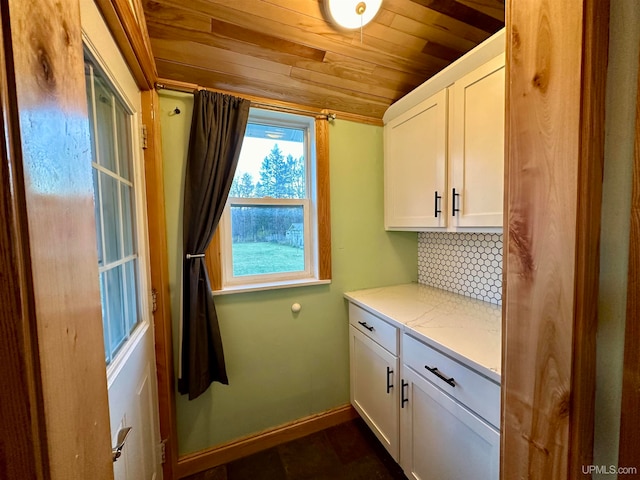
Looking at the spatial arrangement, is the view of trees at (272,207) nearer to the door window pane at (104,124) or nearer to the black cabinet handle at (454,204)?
the door window pane at (104,124)

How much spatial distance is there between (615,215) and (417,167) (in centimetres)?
125

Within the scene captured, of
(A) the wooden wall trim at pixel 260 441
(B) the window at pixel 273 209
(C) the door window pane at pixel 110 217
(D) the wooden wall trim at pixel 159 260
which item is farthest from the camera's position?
(B) the window at pixel 273 209

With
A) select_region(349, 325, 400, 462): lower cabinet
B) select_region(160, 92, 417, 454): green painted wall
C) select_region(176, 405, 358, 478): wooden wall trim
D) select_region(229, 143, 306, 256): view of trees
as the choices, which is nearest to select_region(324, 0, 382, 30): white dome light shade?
select_region(160, 92, 417, 454): green painted wall

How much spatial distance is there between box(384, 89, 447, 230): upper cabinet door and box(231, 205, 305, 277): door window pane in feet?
2.18

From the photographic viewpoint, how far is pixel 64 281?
0.37m

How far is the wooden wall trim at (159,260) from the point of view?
129 cm

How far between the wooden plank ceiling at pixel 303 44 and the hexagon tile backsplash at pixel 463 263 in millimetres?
1053

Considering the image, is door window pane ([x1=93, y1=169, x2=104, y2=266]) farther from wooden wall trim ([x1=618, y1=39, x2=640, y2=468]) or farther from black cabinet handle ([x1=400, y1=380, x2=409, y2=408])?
black cabinet handle ([x1=400, y1=380, x2=409, y2=408])

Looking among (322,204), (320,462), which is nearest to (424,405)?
(320,462)

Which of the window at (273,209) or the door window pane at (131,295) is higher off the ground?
the window at (273,209)

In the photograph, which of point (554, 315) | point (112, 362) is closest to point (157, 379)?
point (112, 362)

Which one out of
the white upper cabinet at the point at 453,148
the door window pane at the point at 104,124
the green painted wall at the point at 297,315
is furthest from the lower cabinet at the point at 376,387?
the door window pane at the point at 104,124

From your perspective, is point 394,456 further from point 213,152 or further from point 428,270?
point 213,152

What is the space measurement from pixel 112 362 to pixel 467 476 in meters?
A: 1.37
